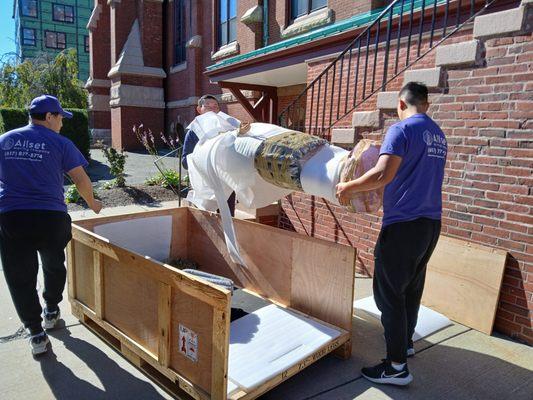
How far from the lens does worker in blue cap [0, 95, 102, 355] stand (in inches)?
125

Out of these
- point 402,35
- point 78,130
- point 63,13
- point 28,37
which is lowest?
point 78,130

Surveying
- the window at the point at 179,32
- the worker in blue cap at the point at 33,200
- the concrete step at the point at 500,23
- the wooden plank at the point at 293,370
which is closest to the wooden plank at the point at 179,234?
the worker in blue cap at the point at 33,200

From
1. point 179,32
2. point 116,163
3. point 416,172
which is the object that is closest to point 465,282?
point 416,172

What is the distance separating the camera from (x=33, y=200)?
3.20m

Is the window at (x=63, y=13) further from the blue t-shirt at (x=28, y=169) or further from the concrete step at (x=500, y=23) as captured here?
the concrete step at (x=500, y=23)

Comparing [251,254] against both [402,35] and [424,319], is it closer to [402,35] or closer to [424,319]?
[424,319]

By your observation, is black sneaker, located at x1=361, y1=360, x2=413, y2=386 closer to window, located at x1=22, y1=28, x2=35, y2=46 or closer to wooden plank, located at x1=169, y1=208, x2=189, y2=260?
wooden plank, located at x1=169, y1=208, x2=189, y2=260

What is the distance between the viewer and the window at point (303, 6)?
10.8 m

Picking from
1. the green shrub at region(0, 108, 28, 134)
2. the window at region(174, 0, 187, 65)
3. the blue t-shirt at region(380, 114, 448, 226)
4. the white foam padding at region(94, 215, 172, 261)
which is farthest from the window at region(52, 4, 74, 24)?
the blue t-shirt at region(380, 114, 448, 226)

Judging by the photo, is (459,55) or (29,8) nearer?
(459,55)

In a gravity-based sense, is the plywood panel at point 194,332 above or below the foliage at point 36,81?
below

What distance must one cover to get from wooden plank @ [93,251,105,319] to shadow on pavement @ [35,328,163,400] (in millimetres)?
304

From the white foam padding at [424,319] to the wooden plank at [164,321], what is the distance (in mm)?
1885

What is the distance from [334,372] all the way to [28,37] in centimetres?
7053
